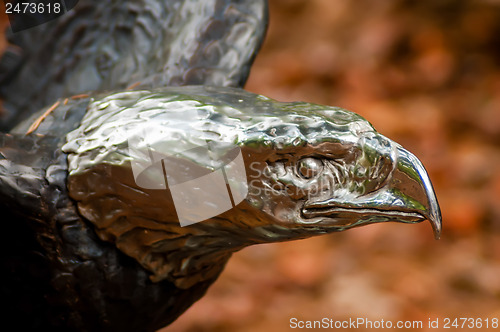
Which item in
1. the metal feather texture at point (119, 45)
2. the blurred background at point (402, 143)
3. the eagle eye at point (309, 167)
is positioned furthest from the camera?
the blurred background at point (402, 143)

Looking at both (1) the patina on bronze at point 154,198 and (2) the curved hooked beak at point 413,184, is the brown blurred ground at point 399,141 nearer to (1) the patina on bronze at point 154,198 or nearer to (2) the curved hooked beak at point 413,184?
(1) the patina on bronze at point 154,198

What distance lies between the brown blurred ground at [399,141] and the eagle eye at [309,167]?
4.27 feet

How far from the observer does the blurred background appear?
1.87 meters

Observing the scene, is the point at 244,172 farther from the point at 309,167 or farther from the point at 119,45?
the point at 119,45

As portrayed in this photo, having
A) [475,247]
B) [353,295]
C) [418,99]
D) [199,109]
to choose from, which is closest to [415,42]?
[418,99]

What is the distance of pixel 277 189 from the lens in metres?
0.53

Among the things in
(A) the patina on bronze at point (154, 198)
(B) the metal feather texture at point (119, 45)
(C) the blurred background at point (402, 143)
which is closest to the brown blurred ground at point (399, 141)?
(C) the blurred background at point (402, 143)

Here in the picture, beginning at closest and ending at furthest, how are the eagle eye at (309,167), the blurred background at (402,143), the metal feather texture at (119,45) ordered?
1. the eagle eye at (309,167)
2. the metal feather texture at (119,45)
3. the blurred background at (402,143)

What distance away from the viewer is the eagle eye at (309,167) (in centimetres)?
52

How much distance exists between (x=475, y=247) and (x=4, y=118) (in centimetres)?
161

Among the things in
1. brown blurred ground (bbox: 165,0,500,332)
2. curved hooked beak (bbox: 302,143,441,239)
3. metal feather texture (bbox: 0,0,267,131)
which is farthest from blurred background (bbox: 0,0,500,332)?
curved hooked beak (bbox: 302,143,441,239)

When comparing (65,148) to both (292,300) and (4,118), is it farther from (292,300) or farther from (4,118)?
(292,300)

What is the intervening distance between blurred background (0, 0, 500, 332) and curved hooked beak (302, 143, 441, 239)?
128cm

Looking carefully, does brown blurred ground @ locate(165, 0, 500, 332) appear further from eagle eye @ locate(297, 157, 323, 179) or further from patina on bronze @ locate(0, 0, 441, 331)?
eagle eye @ locate(297, 157, 323, 179)
